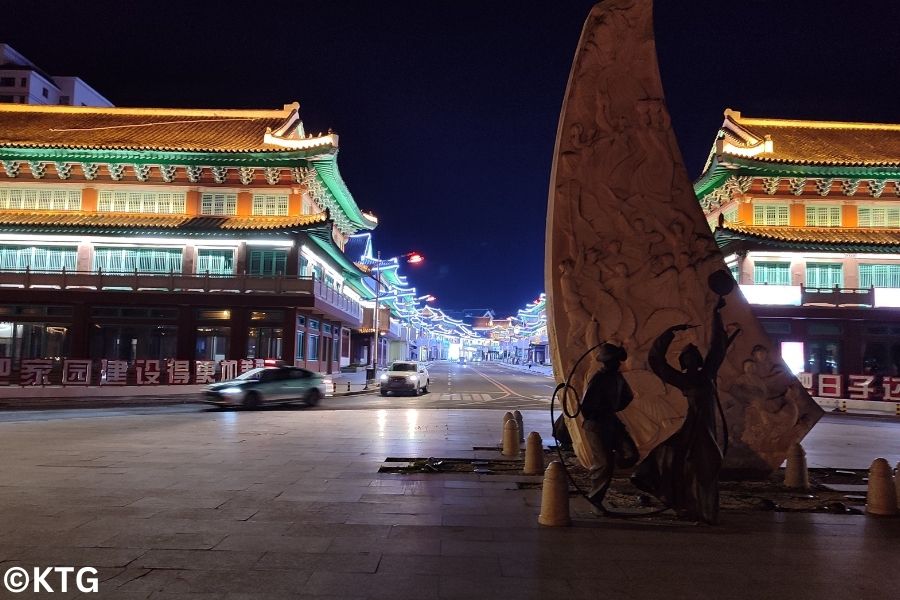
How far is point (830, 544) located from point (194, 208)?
121ft

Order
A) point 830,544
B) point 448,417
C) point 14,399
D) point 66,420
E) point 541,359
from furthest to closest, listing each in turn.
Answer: point 541,359 < point 14,399 < point 448,417 < point 66,420 < point 830,544

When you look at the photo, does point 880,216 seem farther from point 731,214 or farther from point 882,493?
point 882,493

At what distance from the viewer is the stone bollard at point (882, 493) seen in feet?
26.3

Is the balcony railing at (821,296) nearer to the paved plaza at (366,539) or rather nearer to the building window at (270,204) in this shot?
the building window at (270,204)

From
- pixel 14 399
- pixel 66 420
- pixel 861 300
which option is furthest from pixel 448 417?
pixel 861 300

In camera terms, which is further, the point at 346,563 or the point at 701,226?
the point at 701,226

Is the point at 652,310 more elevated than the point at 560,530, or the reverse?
the point at 652,310

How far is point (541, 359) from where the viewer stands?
394 ft

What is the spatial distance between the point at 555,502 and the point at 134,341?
33.3 m

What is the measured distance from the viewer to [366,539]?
6582 mm

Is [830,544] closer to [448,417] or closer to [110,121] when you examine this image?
[448,417]

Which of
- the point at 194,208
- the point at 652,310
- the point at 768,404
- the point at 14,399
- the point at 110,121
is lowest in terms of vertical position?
the point at 14,399

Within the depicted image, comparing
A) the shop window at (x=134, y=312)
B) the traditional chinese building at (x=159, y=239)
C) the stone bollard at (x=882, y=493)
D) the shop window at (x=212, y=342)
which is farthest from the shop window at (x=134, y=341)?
the stone bollard at (x=882, y=493)

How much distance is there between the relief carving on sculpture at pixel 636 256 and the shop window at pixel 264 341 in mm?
27545
